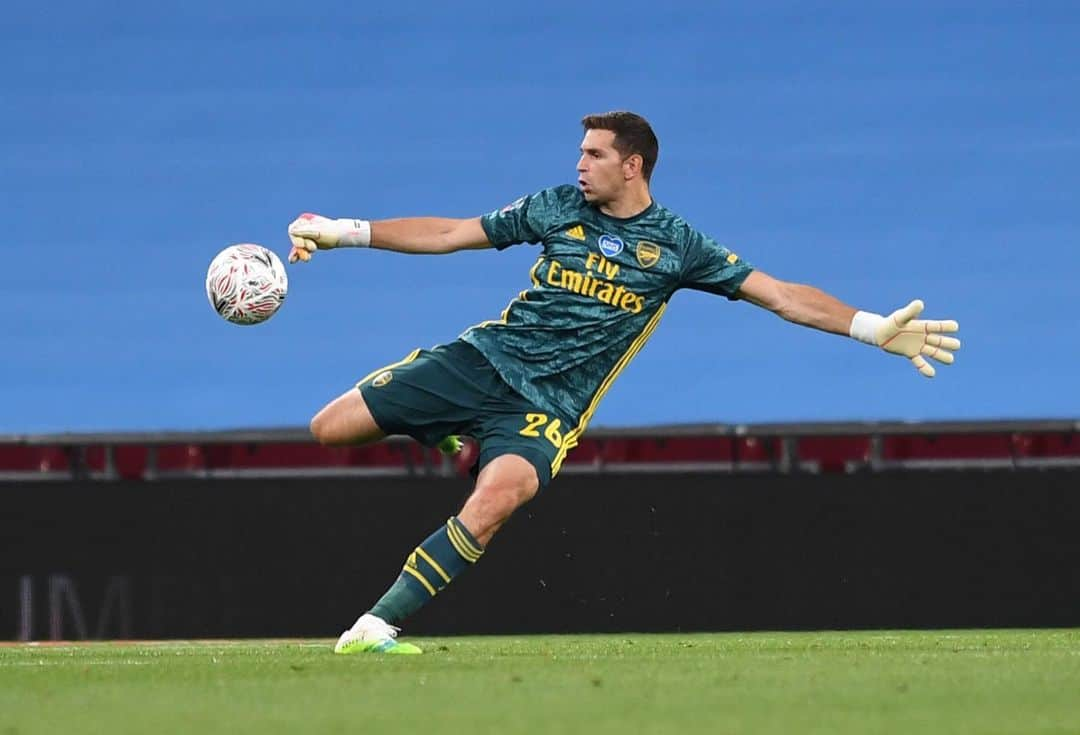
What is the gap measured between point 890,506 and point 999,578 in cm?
80

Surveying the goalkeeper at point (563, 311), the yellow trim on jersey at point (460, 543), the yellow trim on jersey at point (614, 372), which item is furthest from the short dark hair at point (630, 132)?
the yellow trim on jersey at point (460, 543)

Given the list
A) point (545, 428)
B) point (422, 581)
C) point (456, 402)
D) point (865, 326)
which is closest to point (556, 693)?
point (422, 581)

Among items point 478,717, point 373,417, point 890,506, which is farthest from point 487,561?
point 478,717

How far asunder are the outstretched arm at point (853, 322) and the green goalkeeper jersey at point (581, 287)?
147mm

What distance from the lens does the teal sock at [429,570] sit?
620 cm

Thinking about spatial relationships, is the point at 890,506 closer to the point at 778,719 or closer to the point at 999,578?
the point at 999,578

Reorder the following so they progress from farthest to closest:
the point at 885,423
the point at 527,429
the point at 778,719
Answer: the point at 885,423, the point at 527,429, the point at 778,719

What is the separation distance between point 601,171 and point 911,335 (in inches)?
53.7

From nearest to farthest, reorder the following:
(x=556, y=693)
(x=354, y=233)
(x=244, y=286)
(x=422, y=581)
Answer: (x=556, y=693) → (x=422, y=581) → (x=244, y=286) → (x=354, y=233)

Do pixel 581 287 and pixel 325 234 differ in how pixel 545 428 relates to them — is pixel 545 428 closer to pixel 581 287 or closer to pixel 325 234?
pixel 581 287

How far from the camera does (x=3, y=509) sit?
37.2ft

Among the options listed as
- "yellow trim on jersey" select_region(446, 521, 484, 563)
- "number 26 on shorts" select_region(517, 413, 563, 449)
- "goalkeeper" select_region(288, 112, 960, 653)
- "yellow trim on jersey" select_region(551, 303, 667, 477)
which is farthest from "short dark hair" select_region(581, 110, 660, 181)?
"yellow trim on jersey" select_region(446, 521, 484, 563)

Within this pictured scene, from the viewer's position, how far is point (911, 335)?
22.8 feet

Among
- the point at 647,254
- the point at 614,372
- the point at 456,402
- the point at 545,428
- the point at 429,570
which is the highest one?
the point at 647,254
